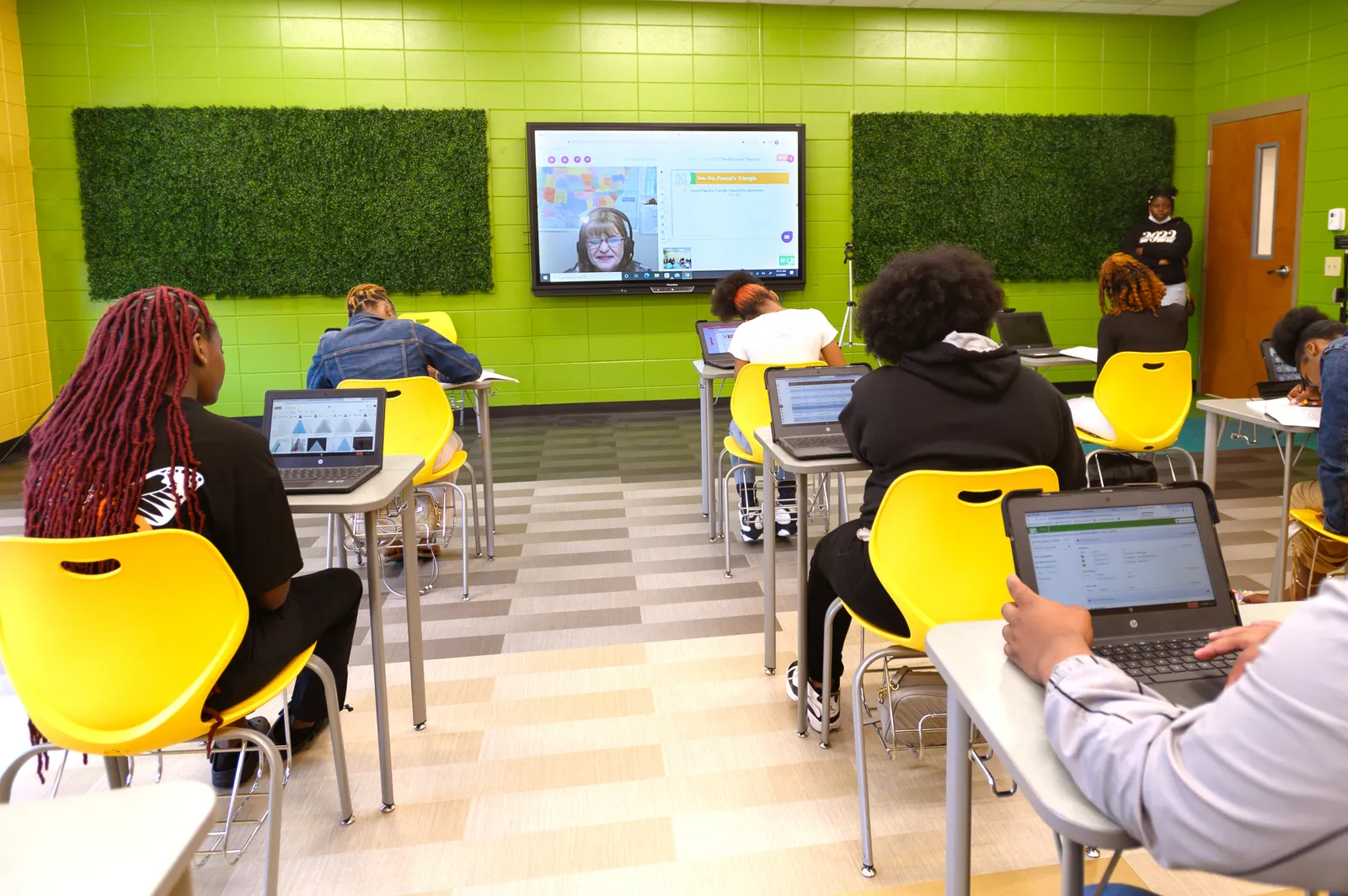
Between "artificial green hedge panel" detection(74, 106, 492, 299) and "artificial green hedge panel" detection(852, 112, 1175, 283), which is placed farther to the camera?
"artificial green hedge panel" detection(852, 112, 1175, 283)

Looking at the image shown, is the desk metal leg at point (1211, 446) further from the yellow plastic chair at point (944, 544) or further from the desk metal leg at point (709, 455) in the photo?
the desk metal leg at point (709, 455)

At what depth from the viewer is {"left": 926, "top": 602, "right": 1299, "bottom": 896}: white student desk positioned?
2.93 feet

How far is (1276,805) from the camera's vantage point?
0.71 m

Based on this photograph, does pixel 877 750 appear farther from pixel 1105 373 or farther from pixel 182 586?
pixel 1105 373

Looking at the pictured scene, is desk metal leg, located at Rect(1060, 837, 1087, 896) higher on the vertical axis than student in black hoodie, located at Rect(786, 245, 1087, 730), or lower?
lower

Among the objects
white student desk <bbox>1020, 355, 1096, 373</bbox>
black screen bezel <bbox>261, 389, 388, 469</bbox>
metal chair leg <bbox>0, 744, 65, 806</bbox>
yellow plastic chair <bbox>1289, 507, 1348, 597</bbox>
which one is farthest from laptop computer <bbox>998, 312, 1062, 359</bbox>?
metal chair leg <bbox>0, 744, 65, 806</bbox>

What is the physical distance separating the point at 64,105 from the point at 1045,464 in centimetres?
741

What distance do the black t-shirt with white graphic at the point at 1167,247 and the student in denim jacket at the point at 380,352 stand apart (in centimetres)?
607

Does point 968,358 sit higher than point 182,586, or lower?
higher

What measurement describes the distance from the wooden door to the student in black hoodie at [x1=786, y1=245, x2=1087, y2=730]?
6.23m

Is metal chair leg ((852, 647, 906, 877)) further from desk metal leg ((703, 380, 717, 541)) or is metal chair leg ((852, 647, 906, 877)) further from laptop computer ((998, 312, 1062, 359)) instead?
laptop computer ((998, 312, 1062, 359))

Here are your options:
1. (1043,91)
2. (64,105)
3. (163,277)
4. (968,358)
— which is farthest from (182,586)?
(1043,91)

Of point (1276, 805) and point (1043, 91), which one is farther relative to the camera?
point (1043, 91)

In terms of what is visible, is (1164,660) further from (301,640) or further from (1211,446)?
(1211,446)
